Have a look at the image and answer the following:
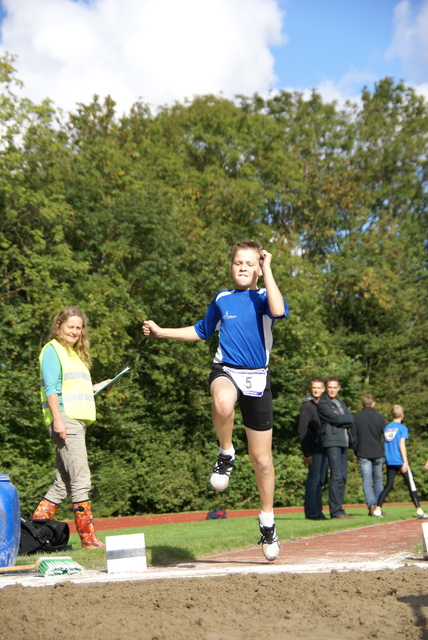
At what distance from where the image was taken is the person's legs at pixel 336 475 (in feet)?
41.9

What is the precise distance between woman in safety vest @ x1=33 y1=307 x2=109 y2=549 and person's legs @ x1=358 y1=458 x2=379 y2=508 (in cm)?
738

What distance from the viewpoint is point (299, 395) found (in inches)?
1036

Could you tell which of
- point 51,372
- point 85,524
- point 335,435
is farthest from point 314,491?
point 51,372

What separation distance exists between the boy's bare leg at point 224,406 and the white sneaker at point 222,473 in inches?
3.6

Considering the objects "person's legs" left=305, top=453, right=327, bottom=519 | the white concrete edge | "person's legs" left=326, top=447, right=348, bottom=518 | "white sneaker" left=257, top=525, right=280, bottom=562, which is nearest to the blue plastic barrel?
the white concrete edge

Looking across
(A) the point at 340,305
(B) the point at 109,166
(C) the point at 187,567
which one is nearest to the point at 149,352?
(B) the point at 109,166

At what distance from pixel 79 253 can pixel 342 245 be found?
15081mm

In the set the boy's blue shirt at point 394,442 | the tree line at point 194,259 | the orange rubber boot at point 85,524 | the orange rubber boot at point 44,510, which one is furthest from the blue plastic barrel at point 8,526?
the tree line at point 194,259

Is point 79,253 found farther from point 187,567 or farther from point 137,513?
point 187,567

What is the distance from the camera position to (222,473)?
20.0 feet

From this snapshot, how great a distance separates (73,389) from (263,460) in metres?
2.23

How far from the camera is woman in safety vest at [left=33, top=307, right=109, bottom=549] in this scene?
7.58 m

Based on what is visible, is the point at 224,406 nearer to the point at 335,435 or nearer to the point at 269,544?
the point at 269,544

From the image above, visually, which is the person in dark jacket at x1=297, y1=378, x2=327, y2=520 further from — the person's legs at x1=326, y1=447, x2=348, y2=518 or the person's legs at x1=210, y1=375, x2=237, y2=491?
the person's legs at x1=210, y1=375, x2=237, y2=491
